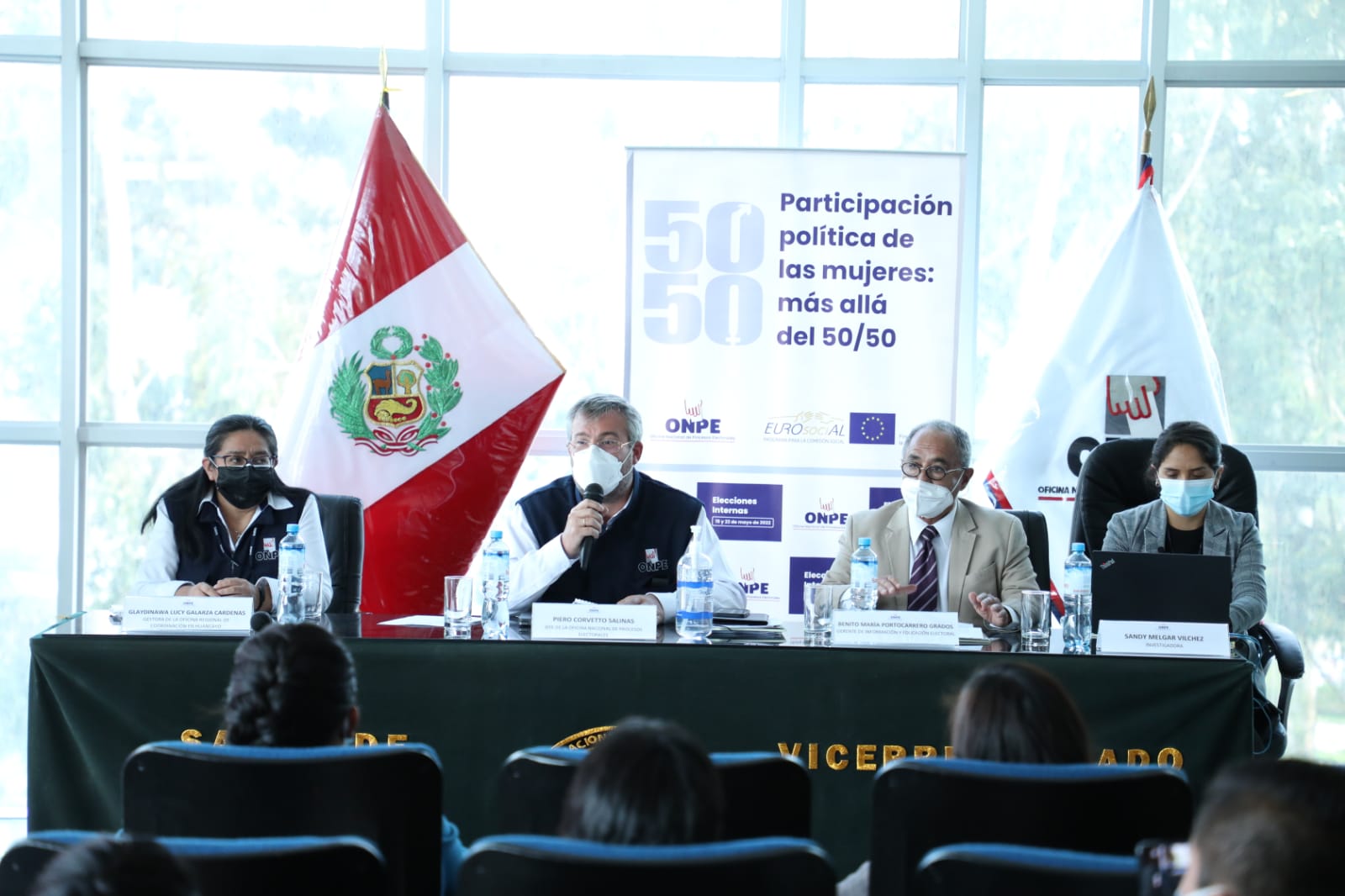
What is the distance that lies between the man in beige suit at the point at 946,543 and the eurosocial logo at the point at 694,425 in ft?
4.26

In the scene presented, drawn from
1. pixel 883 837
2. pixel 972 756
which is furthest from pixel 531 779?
pixel 972 756

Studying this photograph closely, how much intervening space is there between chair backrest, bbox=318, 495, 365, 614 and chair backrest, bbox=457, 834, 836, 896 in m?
2.44

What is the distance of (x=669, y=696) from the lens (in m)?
2.83

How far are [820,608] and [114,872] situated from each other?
86.6 inches

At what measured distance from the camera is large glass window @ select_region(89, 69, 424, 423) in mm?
5117

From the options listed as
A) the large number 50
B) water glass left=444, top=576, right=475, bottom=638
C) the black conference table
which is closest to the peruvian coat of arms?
the large number 50

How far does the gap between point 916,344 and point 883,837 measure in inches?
130

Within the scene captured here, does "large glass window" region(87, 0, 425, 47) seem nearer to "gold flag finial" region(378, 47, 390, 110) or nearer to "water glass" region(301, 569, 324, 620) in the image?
"gold flag finial" region(378, 47, 390, 110)

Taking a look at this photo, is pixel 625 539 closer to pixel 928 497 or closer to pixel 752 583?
pixel 928 497

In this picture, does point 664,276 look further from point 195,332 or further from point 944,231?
point 195,332

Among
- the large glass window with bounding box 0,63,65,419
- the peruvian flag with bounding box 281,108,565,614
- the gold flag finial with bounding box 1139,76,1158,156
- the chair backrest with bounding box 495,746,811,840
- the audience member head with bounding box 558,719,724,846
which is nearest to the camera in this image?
the audience member head with bounding box 558,719,724,846

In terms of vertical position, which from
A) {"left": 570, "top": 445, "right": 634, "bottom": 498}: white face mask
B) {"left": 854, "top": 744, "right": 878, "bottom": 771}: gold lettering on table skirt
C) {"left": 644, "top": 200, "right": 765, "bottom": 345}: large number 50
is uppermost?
{"left": 644, "top": 200, "right": 765, "bottom": 345}: large number 50

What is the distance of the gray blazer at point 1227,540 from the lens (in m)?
3.45

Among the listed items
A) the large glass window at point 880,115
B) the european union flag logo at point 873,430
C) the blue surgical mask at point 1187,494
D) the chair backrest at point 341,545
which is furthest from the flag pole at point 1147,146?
the chair backrest at point 341,545
